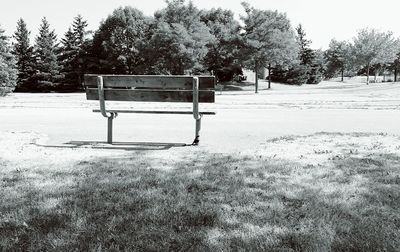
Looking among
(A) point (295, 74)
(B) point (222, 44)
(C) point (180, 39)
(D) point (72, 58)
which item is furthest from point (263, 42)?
(D) point (72, 58)

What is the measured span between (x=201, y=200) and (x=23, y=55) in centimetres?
6717

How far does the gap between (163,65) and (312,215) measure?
51.9m

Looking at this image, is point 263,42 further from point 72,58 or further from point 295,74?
point 72,58

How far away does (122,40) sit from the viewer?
6200 centimetres

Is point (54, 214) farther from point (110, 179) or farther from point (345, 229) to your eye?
point (345, 229)

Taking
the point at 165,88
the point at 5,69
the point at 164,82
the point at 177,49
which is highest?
the point at 177,49

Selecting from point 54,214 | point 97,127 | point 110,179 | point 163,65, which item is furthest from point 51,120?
point 163,65

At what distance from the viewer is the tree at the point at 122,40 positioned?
61.1 m

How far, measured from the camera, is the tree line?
48438mm

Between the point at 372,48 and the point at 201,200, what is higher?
the point at 372,48

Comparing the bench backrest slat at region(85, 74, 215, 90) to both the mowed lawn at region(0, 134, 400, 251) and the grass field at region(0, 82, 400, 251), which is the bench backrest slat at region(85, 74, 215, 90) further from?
the mowed lawn at region(0, 134, 400, 251)

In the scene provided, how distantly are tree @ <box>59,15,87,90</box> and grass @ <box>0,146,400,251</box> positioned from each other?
61666 millimetres

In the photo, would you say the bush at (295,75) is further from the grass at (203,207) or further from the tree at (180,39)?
the grass at (203,207)

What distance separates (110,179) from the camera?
16.2 feet
